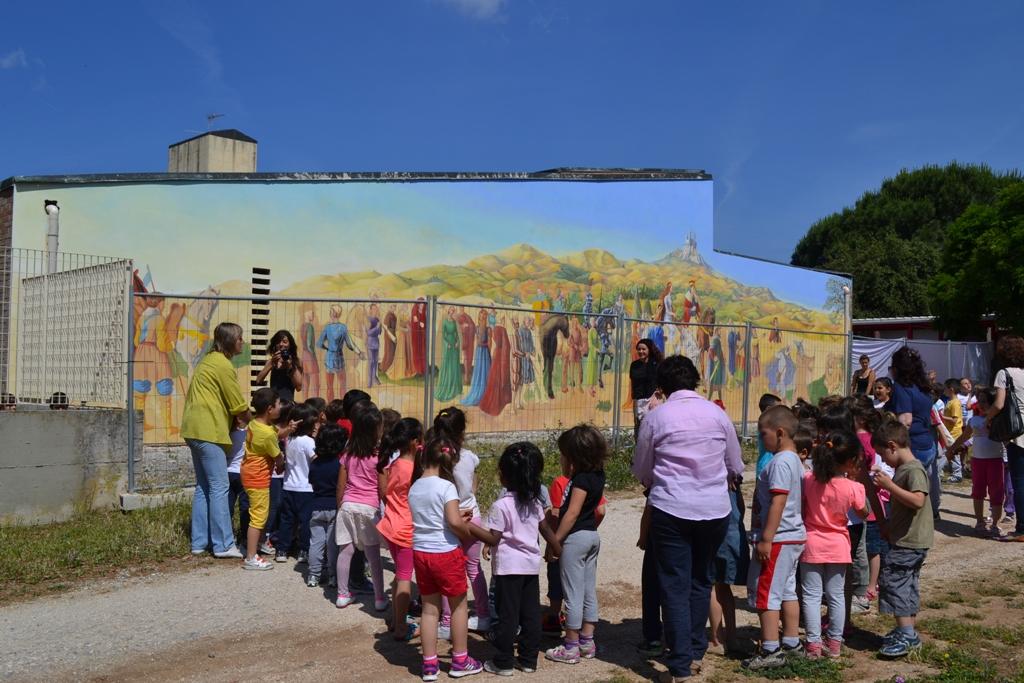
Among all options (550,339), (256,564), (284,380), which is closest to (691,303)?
(550,339)

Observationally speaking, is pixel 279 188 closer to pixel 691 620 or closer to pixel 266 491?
pixel 266 491

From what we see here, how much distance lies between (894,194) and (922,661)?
56.9 metres

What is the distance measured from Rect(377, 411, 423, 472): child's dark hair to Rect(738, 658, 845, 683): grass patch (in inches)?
98.0

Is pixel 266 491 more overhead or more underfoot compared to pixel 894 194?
more underfoot

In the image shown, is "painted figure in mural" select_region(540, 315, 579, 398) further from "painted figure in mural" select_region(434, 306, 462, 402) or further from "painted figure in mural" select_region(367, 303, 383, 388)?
"painted figure in mural" select_region(367, 303, 383, 388)

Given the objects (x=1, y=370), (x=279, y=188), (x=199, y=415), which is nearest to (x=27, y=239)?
(x=279, y=188)

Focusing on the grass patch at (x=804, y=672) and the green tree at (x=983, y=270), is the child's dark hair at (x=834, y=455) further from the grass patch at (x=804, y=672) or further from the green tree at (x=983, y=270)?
the green tree at (x=983, y=270)

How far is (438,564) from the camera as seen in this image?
479cm

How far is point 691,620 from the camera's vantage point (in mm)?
4777

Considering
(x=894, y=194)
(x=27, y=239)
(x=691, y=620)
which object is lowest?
(x=691, y=620)

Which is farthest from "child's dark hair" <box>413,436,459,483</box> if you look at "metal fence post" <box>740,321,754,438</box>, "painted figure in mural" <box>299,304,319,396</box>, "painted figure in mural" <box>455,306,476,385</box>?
"metal fence post" <box>740,321,754,438</box>

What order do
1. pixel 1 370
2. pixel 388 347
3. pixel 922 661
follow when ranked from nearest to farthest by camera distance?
pixel 922 661 → pixel 1 370 → pixel 388 347

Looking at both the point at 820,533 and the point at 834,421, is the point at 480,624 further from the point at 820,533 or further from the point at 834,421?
the point at 834,421

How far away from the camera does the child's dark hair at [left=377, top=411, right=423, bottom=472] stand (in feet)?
18.5
